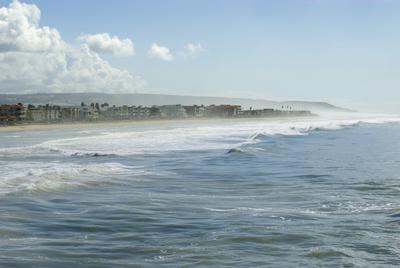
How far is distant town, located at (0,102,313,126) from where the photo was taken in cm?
10344

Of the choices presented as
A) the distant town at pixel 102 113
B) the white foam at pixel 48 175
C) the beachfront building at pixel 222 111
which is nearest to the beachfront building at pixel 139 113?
the distant town at pixel 102 113

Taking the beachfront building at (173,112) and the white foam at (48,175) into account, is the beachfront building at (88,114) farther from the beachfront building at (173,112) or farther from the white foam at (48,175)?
the white foam at (48,175)

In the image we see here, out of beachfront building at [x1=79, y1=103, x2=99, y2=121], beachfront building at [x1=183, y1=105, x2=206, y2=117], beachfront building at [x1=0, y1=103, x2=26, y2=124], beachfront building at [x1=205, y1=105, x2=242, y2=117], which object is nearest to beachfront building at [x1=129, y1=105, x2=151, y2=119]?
beachfront building at [x1=79, y1=103, x2=99, y2=121]

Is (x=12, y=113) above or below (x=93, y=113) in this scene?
above

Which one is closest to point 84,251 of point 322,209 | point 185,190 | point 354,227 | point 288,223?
point 288,223

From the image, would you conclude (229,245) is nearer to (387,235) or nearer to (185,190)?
(387,235)

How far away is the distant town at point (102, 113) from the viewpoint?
10344 centimetres

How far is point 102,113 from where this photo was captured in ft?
431

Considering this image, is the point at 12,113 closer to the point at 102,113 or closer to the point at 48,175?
the point at 102,113

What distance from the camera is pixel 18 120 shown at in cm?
9869

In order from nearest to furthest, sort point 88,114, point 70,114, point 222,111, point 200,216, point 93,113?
point 200,216, point 70,114, point 88,114, point 93,113, point 222,111

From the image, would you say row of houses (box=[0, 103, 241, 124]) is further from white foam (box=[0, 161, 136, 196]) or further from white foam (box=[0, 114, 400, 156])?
white foam (box=[0, 161, 136, 196])

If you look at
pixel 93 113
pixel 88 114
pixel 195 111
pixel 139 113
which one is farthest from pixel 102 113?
pixel 195 111

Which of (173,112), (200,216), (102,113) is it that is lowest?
(102,113)
